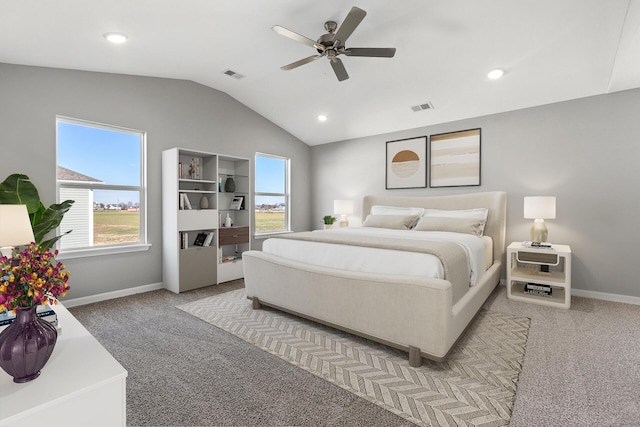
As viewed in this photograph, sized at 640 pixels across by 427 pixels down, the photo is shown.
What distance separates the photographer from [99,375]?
109 cm

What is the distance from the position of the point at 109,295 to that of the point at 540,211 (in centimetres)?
510

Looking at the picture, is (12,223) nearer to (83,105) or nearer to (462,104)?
(83,105)

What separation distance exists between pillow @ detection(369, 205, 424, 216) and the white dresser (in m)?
3.98

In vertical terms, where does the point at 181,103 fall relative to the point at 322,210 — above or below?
above

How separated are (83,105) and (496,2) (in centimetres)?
422

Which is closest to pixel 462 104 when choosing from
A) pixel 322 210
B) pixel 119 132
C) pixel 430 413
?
pixel 322 210

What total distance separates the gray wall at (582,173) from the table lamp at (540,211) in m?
0.36

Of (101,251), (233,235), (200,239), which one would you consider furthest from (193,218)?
(101,251)

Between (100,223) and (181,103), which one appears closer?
(100,223)

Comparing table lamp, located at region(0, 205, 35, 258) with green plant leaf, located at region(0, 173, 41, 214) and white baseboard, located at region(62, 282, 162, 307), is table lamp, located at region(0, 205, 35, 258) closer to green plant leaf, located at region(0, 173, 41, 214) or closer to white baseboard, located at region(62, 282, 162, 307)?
green plant leaf, located at region(0, 173, 41, 214)

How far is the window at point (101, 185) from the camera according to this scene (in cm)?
341

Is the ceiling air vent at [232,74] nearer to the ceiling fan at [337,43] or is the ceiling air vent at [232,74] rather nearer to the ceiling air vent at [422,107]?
the ceiling fan at [337,43]

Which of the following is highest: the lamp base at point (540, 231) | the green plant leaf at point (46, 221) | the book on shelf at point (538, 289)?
the green plant leaf at point (46, 221)

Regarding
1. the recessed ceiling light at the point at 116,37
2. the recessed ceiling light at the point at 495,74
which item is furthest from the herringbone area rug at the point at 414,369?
the recessed ceiling light at the point at 116,37
